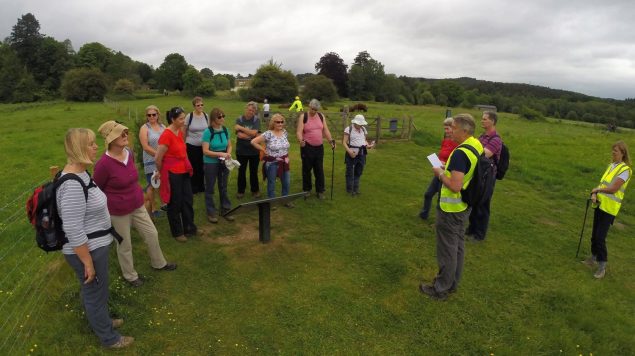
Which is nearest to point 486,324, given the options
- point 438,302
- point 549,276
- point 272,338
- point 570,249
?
point 438,302

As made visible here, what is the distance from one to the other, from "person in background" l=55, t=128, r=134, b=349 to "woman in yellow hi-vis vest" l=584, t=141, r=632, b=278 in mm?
Result: 6469

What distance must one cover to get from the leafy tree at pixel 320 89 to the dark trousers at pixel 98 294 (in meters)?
43.5

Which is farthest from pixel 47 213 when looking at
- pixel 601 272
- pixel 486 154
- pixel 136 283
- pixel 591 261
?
pixel 591 261

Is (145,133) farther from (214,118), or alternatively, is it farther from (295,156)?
(295,156)

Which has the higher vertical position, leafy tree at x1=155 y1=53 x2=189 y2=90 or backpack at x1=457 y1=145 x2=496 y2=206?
leafy tree at x1=155 y1=53 x2=189 y2=90

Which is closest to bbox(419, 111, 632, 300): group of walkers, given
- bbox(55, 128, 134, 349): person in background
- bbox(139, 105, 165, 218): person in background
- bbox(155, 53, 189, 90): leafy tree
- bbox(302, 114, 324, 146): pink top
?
bbox(302, 114, 324, 146): pink top

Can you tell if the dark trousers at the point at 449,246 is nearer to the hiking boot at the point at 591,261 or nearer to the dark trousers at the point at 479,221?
the dark trousers at the point at 479,221

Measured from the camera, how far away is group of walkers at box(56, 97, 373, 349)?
3150 millimetres

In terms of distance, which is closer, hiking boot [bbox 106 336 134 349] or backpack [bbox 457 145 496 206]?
hiking boot [bbox 106 336 134 349]

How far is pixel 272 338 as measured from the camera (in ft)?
13.4

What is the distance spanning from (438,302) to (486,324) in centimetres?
60

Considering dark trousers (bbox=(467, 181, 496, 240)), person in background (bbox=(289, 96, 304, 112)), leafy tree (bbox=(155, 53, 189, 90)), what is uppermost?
leafy tree (bbox=(155, 53, 189, 90))

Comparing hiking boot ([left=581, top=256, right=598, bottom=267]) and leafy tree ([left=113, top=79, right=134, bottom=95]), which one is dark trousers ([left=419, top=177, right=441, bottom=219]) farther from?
leafy tree ([left=113, top=79, right=134, bottom=95])

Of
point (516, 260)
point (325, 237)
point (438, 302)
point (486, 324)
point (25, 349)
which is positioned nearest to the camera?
point (25, 349)
